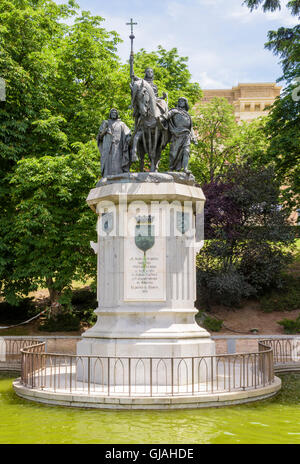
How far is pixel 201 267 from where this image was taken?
27.5 m

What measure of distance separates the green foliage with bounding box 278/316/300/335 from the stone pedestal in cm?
1249

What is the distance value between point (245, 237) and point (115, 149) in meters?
15.5

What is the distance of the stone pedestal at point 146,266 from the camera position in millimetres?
11719

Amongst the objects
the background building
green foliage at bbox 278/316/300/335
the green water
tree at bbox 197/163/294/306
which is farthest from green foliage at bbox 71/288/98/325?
the background building

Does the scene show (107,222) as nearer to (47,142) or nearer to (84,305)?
(47,142)

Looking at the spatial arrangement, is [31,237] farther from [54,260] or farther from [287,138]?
[287,138]

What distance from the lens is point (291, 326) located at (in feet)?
77.0

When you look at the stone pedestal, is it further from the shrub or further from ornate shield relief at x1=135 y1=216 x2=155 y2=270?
the shrub

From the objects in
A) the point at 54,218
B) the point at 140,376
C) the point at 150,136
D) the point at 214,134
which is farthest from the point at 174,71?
the point at 140,376

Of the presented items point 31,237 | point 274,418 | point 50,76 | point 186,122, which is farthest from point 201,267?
point 274,418

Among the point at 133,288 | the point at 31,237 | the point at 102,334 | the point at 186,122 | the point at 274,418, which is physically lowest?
the point at 274,418

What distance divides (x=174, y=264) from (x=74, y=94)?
14.2m
